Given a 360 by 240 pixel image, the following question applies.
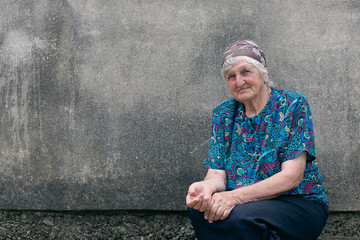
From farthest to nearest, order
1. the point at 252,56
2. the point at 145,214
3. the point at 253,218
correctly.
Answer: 1. the point at 145,214
2. the point at 252,56
3. the point at 253,218

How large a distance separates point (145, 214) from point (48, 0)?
1.84 meters

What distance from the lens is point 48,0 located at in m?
3.15

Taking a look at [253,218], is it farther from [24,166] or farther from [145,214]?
[24,166]

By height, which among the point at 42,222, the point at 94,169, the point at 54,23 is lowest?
the point at 42,222

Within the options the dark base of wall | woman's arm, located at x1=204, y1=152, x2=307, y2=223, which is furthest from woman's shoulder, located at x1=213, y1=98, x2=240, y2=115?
the dark base of wall

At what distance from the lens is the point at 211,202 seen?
2025mm

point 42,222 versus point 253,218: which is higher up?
point 253,218

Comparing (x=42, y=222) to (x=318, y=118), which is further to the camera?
(x=42, y=222)

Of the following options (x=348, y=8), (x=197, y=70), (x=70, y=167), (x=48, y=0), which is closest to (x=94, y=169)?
(x=70, y=167)

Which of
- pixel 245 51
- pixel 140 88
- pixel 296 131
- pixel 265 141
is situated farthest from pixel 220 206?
pixel 140 88

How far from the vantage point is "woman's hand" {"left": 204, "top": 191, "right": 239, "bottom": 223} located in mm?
1987

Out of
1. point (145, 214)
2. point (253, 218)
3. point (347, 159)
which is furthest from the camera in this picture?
point (145, 214)

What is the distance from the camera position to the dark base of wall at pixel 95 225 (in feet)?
9.87

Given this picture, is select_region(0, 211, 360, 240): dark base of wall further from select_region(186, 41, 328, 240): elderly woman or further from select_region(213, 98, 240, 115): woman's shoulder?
select_region(213, 98, 240, 115): woman's shoulder
